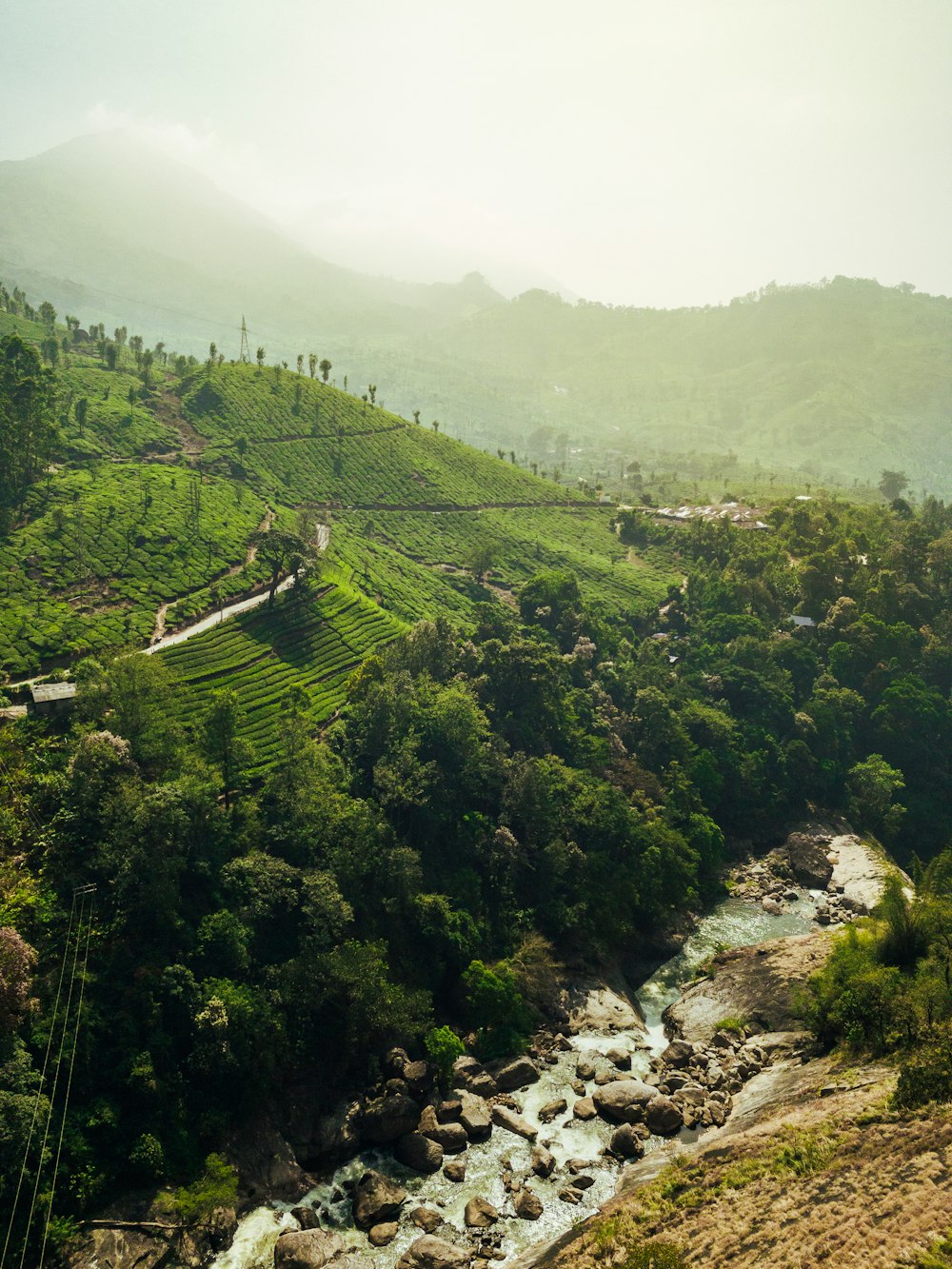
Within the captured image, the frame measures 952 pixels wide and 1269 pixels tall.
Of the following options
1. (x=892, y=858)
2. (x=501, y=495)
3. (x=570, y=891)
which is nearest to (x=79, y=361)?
(x=501, y=495)

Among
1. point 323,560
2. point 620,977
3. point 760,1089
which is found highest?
point 323,560

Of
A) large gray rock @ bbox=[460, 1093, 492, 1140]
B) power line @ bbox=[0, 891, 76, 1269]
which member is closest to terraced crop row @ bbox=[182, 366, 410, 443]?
power line @ bbox=[0, 891, 76, 1269]

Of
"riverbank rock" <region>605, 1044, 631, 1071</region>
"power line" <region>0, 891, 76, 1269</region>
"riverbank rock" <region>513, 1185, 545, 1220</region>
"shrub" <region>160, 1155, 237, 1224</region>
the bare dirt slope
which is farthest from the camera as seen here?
"riverbank rock" <region>605, 1044, 631, 1071</region>

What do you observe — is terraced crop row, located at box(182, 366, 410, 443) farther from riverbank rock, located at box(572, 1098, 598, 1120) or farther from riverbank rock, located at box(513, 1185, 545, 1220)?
riverbank rock, located at box(513, 1185, 545, 1220)

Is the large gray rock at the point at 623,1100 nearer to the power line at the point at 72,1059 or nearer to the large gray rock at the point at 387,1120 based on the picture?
the large gray rock at the point at 387,1120

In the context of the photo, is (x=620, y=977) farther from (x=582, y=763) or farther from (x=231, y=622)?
(x=231, y=622)

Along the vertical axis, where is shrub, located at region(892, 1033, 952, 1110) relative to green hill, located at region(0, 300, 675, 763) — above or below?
below
